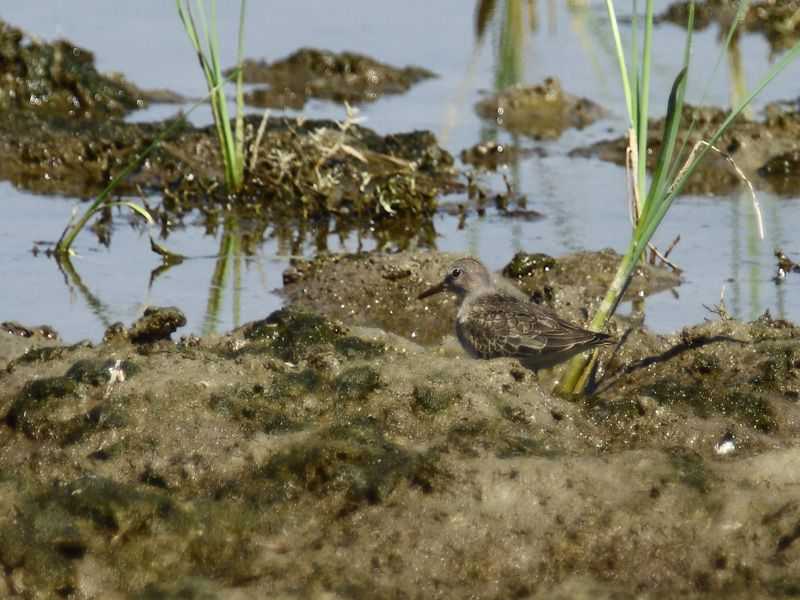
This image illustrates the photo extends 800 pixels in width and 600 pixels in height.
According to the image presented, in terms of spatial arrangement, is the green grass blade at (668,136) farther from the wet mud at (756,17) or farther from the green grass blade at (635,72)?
the wet mud at (756,17)

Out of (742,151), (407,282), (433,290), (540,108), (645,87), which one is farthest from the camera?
(540,108)

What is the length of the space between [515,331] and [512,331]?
0.07ft

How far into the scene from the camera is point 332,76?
13836mm

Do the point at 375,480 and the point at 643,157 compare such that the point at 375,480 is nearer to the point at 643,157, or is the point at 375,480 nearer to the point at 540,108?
the point at 643,157

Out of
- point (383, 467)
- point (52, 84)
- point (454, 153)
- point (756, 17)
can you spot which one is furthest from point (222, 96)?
point (756, 17)

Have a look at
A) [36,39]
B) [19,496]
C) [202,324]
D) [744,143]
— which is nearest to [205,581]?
[19,496]

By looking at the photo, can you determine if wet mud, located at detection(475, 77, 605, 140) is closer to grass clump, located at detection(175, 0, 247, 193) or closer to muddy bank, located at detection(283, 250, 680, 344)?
grass clump, located at detection(175, 0, 247, 193)

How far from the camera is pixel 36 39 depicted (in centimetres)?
1217

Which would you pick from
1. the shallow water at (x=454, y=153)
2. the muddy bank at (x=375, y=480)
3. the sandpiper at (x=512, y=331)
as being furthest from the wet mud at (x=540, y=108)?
the muddy bank at (x=375, y=480)

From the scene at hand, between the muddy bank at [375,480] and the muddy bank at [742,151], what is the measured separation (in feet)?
17.9

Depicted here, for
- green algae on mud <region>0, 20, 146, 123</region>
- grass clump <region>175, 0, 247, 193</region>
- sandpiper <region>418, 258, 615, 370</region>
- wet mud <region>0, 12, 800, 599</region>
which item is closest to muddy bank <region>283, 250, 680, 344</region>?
sandpiper <region>418, 258, 615, 370</region>

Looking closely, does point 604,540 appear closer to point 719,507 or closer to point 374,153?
point 719,507

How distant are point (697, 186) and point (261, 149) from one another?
3.41 meters

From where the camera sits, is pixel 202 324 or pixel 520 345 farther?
pixel 202 324
